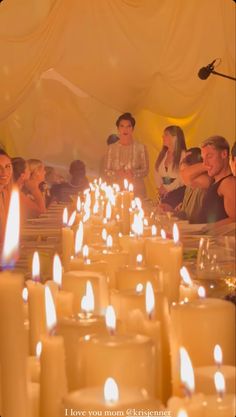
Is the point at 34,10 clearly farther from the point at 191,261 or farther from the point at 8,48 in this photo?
the point at 191,261

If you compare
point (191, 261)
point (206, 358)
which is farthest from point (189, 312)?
point (191, 261)

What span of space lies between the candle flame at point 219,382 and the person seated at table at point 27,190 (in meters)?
6.10

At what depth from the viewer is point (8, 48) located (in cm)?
677

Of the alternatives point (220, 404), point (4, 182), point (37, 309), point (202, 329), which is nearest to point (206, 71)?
point (4, 182)

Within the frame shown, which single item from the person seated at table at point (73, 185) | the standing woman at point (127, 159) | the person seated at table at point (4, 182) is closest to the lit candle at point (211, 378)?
the person seated at table at point (4, 182)

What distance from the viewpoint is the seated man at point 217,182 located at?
7109 mm

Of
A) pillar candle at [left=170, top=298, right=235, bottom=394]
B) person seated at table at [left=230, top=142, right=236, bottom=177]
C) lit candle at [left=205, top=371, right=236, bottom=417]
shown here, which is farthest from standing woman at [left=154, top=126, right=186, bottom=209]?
lit candle at [left=205, top=371, right=236, bottom=417]

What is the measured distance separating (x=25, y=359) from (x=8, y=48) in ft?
20.4

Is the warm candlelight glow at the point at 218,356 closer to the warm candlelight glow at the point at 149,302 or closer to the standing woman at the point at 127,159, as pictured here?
the warm candlelight glow at the point at 149,302

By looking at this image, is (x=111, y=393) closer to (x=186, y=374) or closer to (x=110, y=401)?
(x=110, y=401)

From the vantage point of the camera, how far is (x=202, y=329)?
106cm

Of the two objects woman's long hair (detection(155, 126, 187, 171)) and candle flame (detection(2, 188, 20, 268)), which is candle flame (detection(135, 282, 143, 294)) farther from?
woman's long hair (detection(155, 126, 187, 171))

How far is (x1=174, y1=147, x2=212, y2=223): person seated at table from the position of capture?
7.18m

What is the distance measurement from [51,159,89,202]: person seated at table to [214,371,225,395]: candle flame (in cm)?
621
